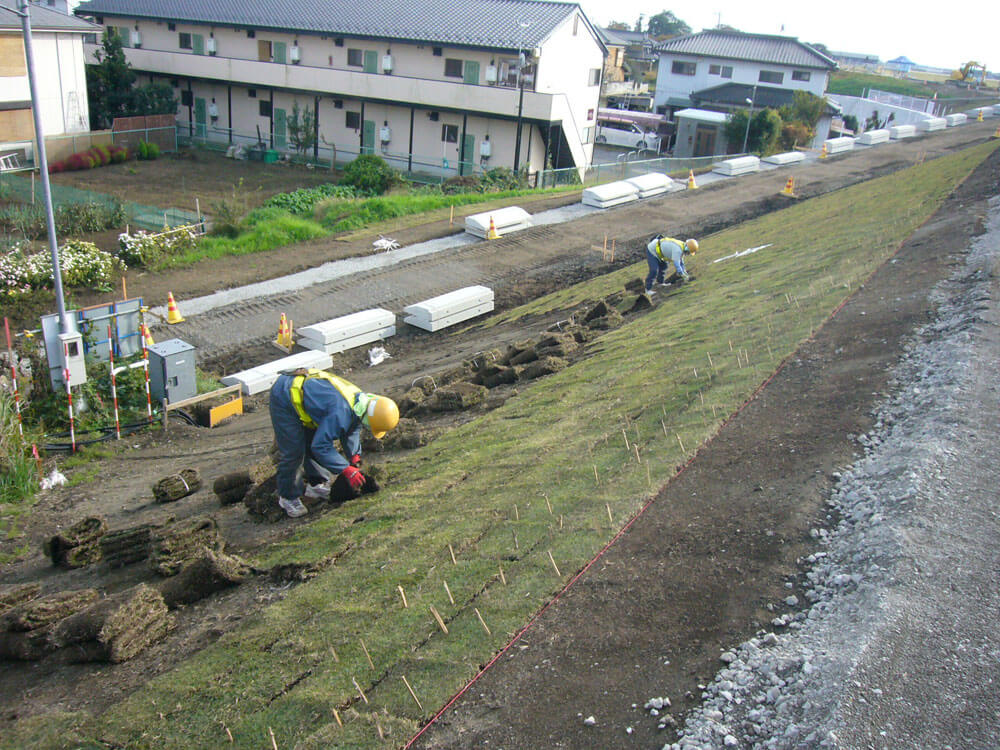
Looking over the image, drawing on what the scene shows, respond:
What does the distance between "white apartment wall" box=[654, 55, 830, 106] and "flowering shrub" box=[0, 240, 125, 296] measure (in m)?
43.5

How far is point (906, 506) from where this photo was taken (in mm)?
6750

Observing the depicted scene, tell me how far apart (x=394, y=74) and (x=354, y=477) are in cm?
3184

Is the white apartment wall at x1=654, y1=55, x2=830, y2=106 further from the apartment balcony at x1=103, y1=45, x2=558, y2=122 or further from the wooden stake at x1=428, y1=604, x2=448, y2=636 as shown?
the wooden stake at x1=428, y1=604, x2=448, y2=636

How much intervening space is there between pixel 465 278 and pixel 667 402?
1172cm

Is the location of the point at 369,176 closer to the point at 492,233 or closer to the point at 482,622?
the point at 492,233

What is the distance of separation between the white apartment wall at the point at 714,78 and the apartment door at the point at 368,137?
2511 cm

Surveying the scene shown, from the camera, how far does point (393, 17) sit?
122 ft

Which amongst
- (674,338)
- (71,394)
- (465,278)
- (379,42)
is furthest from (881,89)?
(71,394)

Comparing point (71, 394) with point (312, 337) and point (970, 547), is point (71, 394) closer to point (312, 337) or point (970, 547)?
point (312, 337)

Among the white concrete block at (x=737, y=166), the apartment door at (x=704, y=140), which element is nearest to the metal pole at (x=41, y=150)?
the white concrete block at (x=737, y=166)

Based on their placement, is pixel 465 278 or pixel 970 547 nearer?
pixel 970 547

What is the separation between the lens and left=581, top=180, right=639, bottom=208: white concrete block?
26969 millimetres

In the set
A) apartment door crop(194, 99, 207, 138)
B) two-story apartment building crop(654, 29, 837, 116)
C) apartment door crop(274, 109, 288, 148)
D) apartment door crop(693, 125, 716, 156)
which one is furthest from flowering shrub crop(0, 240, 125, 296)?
two-story apartment building crop(654, 29, 837, 116)

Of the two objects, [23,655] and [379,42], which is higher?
[379,42]
